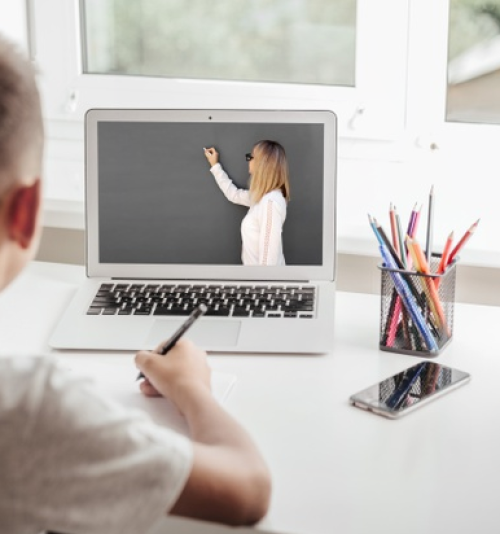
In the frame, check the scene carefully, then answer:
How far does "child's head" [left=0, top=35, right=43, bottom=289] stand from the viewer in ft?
2.52

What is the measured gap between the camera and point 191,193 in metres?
1.58

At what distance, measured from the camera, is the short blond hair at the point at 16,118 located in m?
0.77

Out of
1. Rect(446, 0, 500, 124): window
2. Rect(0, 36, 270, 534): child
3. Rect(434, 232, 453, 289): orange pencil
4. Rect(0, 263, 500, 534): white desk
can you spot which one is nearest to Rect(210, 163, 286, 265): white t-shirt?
Rect(0, 263, 500, 534): white desk

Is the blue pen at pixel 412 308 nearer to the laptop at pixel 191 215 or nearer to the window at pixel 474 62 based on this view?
the laptop at pixel 191 215

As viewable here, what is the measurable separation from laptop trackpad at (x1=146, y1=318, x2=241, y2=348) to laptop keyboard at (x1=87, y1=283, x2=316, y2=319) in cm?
3

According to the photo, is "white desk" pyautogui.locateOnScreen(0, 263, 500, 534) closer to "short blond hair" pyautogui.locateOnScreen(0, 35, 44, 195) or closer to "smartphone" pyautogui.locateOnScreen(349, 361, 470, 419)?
"smartphone" pyautogui.locateOnScreen(349, 361, 470, 419)

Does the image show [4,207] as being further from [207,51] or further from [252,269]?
[207,51]

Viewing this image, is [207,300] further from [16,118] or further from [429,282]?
[16,118]

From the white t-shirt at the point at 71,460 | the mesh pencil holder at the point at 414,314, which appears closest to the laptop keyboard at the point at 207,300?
the mesh pencil holder at the point at 414,314

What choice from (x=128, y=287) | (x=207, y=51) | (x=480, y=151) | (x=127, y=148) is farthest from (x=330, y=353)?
(x=207, y=51)

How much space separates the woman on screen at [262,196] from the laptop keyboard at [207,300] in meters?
0.06

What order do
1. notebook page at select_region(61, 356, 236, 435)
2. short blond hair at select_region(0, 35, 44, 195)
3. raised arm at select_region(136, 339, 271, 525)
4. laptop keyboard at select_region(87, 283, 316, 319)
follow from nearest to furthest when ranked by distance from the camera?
short blond hair at select_region(0, 35, 44, 195) → raised arm at select_region(136, 339, 271, 525) → notebook page at select_region(61, 356, 236, 435) → laptop keyboard at select_region(87, 283, 316, 319)

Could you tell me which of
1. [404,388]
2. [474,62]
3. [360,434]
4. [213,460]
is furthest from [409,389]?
[474,62]

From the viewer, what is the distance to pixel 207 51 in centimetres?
201
